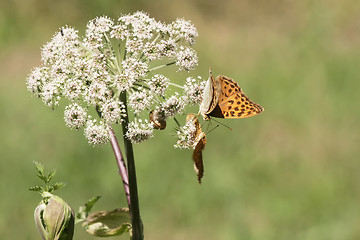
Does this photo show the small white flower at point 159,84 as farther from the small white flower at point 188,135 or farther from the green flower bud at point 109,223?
the green flower bud at point 109,223

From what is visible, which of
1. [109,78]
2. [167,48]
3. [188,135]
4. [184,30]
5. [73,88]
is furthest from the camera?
[184,30]

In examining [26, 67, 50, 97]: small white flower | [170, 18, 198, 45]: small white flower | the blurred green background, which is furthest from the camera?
the blurred green background

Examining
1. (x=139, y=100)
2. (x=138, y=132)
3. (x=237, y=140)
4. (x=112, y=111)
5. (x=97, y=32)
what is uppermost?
(x=237, y=140)

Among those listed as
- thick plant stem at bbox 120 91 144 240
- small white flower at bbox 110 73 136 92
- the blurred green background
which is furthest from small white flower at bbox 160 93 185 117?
the blurred green background

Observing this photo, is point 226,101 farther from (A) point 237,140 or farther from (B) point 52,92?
(A) point 237,140

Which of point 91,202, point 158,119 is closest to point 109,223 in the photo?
point 91,202

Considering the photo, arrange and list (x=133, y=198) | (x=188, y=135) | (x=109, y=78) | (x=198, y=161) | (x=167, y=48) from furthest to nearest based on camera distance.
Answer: (x=167, y=48) → (x=188, y=135) → (x=109, y=78) → (x=198, y=161) → (x=133, y=198)

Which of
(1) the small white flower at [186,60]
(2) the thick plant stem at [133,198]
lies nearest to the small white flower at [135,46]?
(1) the small white flower at [186,60]

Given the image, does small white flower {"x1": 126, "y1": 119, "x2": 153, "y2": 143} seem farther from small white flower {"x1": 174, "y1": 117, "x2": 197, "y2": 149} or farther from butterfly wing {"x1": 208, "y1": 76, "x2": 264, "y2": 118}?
butterfly wing {"x1": 208, "y1": 76, "x2": 264, "y2": 118}

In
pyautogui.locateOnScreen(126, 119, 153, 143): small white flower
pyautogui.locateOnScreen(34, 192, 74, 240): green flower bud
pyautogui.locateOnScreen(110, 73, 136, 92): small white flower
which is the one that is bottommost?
pyautogui.locateOnScreen(34, 192, 74, 240): green flower bud
